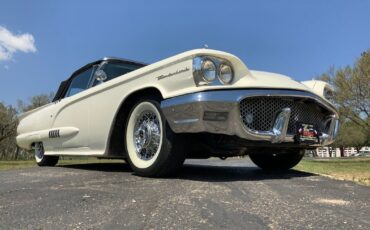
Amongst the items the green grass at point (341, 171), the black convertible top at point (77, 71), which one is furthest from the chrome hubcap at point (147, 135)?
the green grass at point (341, 171)

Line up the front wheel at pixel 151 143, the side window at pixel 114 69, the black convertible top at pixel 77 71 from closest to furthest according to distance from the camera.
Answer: the front wheel at pixel 151 143 → the side window at pixel 114 69 → the black convertible top at pixel 77 71

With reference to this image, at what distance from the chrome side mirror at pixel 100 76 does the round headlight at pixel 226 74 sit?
253 cm

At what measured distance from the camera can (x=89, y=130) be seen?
5.48 meters

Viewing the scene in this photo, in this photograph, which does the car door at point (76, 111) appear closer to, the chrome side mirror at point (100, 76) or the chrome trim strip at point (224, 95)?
the chrome side mirror at point (100, 76)

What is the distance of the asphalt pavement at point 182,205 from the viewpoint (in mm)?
2289

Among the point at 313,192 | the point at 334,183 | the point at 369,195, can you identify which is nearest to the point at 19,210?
the point at 313,192

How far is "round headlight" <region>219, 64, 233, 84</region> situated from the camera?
3803 millimetres

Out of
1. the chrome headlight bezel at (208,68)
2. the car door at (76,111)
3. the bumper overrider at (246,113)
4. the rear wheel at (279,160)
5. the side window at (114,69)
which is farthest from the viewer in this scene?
the side window at (114,69)

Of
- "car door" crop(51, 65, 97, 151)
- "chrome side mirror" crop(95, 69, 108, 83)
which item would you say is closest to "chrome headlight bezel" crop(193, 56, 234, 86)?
"car door" crop(51, 65, 97, 151)

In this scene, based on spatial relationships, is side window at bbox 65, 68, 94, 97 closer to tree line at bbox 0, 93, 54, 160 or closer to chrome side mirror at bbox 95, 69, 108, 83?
chrome side mirror at bbox 95, 69, 108, 83

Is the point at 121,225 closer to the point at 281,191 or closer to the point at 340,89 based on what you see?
the point at 281,191

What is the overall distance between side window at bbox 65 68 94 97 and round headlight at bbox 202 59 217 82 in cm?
297

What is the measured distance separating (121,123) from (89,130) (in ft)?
2.53

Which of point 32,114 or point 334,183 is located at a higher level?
point 32,114
